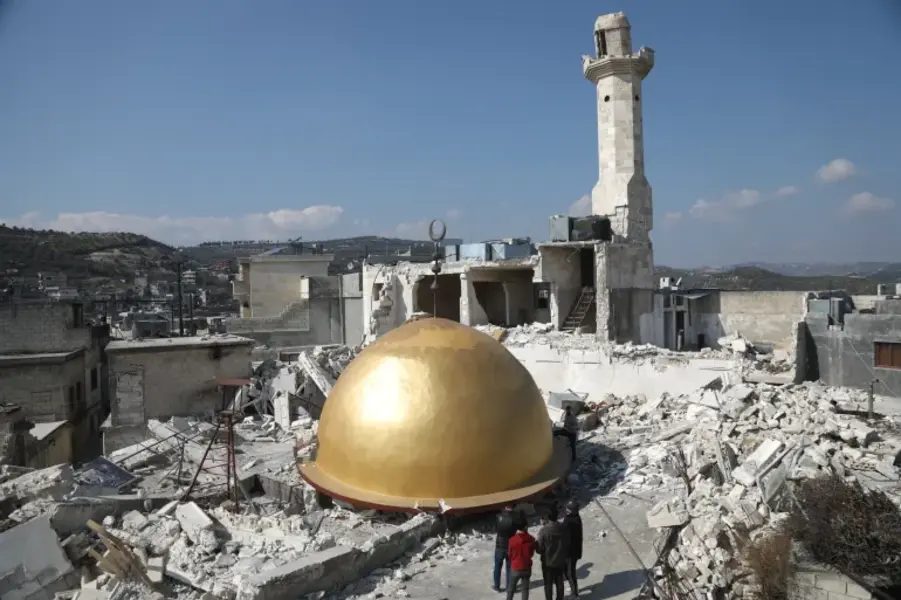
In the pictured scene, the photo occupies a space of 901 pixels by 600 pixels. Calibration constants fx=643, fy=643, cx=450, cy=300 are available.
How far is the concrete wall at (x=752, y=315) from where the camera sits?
83.8ft

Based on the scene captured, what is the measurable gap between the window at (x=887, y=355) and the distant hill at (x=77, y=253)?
5128 cm

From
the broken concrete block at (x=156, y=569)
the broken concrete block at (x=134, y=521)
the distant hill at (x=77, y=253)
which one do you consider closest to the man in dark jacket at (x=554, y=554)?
the broken concrete block at (x=156, y=569)

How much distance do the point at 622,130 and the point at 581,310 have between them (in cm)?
665

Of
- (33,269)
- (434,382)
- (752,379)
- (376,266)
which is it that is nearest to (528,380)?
(434,382)

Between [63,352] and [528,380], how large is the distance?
1919 centimetres

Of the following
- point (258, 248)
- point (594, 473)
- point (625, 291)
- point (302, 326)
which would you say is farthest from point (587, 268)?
point (258, 248)

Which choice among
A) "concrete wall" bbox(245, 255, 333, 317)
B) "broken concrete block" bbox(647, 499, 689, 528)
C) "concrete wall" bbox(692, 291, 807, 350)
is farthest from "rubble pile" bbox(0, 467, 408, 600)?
"concrete wall" bbox(245, 255, 333, 317)

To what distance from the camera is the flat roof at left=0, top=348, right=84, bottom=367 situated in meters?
21.4

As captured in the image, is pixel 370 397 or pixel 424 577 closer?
pixel 424 577

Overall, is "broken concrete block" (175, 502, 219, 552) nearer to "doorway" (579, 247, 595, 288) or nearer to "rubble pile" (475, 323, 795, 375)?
"rubble pile" (475, 323, 795, 375)

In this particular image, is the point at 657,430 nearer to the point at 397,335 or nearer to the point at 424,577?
the point at 397,335

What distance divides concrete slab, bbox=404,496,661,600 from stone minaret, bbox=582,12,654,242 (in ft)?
49.0

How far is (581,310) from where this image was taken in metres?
23.3

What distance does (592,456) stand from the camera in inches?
507
